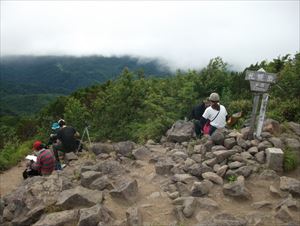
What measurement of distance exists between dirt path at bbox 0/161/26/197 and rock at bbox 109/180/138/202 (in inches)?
209

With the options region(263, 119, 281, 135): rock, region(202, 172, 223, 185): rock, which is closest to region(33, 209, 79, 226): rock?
region(202, 172, 223, 185): rock

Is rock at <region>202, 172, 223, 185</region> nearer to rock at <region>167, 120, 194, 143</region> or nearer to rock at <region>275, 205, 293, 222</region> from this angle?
rock at <region>275, 205, 293, 222</region>

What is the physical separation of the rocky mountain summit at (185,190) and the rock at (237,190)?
15 mm

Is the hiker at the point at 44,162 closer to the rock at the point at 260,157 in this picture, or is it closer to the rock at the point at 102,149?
the rock at the point at 102,149

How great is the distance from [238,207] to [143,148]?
14.7ft

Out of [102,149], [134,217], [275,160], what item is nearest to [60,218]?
[134,217]

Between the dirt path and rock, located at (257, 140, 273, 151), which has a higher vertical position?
rock, located at (257, 140, 273, 151)

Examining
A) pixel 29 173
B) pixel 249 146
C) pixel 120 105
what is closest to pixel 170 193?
pixel 249 146

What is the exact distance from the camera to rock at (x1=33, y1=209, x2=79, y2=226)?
22.6 ft

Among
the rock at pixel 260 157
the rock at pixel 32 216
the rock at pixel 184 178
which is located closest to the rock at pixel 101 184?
the rock at pixel 32 216

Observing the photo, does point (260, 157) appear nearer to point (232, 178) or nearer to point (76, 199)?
point (232, 178)

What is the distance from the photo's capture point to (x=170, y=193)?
8.19m

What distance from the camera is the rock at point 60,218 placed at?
690 centimetres

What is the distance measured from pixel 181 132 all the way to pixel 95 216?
573 centimetres
